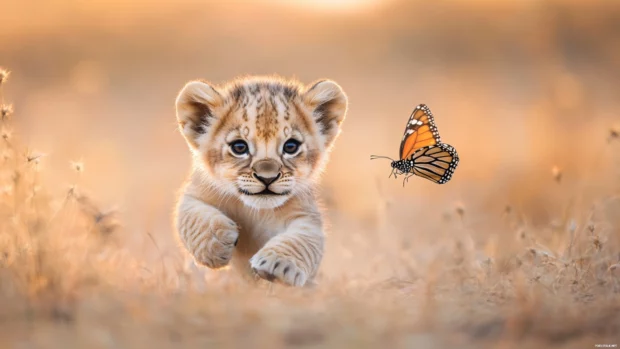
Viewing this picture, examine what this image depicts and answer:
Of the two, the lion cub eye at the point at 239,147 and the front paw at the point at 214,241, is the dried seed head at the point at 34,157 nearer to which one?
the front paw at the point at 214,241

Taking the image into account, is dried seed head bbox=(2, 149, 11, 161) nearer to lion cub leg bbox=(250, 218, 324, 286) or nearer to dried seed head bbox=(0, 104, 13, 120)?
dried seed head bbox=(0, 104, 13, 120)

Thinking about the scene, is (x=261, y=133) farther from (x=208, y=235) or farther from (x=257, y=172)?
(x=208, y=235)

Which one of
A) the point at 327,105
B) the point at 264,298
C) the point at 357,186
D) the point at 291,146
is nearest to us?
the point at 264,298

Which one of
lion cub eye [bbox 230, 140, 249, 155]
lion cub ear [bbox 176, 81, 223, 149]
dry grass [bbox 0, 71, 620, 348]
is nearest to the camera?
dry grass [bbox 0, 71, 620, 348]

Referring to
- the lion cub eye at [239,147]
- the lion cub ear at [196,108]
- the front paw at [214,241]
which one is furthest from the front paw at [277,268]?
the lion cub ear at [196,108]

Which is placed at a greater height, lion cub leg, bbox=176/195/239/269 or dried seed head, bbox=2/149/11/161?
dried seed head, bbox=2/149/11/161

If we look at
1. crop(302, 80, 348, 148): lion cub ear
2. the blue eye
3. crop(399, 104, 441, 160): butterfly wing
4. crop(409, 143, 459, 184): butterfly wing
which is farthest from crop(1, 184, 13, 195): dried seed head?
crop(409, 143, 459, 184): butterfly wing

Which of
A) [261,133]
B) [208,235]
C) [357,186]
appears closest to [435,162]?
[261,133]
